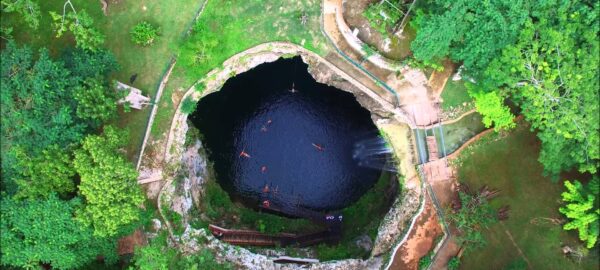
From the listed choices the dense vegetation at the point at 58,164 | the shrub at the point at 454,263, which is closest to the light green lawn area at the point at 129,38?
the dense vegetation at the point at 58,164

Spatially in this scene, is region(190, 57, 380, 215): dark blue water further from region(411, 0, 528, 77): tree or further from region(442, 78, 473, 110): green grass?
region(411, 0, 528, 77): tree

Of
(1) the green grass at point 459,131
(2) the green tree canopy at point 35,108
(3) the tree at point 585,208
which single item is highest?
(2) the green tree canopy at point 35,108

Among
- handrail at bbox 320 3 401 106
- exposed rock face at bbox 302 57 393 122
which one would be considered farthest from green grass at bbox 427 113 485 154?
exposed rock face at bbox 302 57 393 122

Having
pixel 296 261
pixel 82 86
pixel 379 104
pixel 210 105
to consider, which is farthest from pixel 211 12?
pixel 296 261

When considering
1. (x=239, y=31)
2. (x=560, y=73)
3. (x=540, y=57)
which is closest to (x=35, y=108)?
(x=239, y=31)

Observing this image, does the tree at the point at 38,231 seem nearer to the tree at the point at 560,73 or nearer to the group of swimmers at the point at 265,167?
the group of swimmers at the point at 265,167

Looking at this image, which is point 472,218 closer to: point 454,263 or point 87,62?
point 454,263
